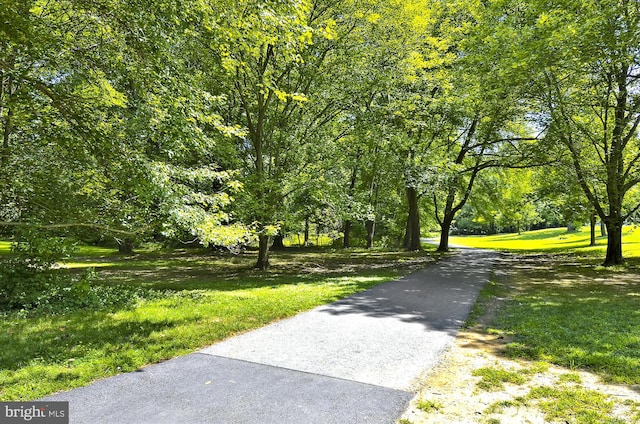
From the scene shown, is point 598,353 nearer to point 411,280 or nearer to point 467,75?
point 411,280

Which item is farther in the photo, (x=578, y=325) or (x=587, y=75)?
(x=587, y=75)

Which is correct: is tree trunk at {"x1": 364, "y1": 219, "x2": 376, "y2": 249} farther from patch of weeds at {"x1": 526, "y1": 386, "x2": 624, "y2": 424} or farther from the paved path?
patch of weeds at {"x1": 526, "y1": 386, "x2": 624, "y2": 424}

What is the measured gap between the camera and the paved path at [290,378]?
10.3 ft

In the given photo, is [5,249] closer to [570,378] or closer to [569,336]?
[569,336]

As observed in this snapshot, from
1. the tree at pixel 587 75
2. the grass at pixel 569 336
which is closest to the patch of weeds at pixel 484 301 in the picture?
the grass at pixel 569 336

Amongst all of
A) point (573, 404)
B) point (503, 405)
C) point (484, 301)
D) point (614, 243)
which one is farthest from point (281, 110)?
point (614, 243)

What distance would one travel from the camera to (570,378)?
12.9ft

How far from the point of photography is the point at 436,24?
18250mm

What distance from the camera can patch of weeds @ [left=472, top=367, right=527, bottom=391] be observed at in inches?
148

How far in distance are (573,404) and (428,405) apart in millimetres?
1291

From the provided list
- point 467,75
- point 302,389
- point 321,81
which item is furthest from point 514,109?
point 302,389

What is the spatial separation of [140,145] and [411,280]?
763 centimetres

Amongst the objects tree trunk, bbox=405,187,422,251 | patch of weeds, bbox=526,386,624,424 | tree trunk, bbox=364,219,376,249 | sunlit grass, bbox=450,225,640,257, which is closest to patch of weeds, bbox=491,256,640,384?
patch of weeds, bbox=526,386,624,424

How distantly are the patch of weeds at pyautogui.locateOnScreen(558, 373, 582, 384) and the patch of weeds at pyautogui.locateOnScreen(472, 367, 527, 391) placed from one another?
0.36 meters
